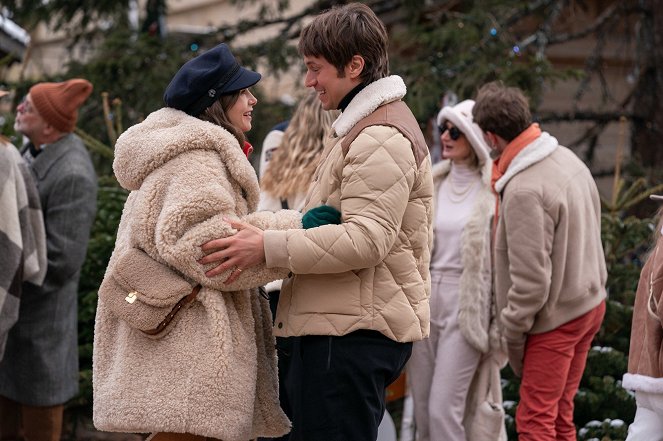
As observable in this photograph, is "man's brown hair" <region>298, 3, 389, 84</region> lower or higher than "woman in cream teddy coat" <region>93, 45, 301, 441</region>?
higher

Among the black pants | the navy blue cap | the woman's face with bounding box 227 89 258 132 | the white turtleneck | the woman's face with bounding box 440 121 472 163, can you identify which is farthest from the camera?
the woman's face with bounding box 440 121 472 163

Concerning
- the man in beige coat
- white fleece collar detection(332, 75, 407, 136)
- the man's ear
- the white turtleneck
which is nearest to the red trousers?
the man in beige coat

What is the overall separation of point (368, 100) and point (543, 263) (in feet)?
6.35

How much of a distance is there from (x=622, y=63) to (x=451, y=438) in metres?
9.60

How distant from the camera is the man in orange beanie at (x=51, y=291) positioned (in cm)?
597

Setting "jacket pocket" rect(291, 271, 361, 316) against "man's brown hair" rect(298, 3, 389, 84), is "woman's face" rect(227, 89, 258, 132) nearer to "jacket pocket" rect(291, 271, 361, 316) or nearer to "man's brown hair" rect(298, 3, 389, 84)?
"man's brown hair" rect(298, 3, 389, 84)

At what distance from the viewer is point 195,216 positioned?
3.62 m

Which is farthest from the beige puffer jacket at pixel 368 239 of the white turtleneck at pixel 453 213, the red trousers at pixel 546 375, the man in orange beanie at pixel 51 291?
the man in orange beanie at pixel 51 291

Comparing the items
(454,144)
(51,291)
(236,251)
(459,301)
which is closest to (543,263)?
(459,301)

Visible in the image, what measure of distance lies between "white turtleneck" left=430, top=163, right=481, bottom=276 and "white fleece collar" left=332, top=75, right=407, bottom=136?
234 centimetres

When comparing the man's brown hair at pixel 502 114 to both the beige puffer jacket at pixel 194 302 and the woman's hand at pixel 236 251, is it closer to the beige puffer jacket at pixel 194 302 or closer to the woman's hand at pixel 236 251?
the beige puffer jacket at pixel 194 302

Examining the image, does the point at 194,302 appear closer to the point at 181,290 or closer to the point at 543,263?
the point at 181,290

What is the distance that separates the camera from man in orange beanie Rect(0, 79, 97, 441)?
5.97m

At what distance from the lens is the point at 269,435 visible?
3.99 m
